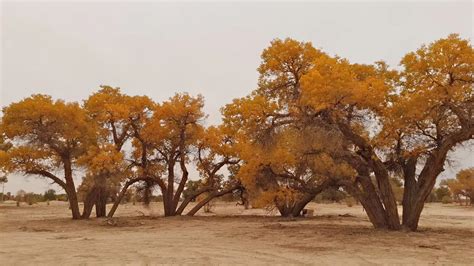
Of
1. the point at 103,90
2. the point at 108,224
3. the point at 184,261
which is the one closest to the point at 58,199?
the point at 103,90

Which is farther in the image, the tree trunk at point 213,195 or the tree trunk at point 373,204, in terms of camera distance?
the tree trunk at point 213,195

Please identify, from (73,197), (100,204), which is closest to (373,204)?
(73,197)

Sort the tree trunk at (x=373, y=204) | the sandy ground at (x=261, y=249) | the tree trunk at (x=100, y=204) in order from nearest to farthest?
the sandy ground at (x=261, y=249) → the tree trunk at (x=373, y=204) → the tree trunk at (x=100, y=204)

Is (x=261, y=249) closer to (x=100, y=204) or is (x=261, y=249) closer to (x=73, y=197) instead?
(x=73, y=197)

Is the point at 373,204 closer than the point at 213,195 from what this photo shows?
Yes

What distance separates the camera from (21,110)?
950 inches

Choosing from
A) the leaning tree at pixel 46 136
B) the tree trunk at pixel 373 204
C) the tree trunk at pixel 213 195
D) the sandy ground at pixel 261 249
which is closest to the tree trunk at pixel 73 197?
the leaning tree at pixel 46 136

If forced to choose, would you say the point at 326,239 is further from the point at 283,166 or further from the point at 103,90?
the point at 103,90

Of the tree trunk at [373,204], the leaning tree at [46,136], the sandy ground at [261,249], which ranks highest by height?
the leaning tree at [46,136]

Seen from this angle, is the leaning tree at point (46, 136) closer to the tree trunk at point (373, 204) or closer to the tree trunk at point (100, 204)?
the tree trunk at point (100, 204)

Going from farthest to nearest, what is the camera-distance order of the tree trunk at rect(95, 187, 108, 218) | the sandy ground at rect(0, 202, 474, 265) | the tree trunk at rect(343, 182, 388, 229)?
the tree trunk at rect(95, 187, 108, 218) → the tree trunk at rect(343, 182, 388, 229) → the sandy ground at rect(0, 202, 474, 265)

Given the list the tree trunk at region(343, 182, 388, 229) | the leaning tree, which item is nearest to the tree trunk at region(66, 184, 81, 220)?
the leaning tree

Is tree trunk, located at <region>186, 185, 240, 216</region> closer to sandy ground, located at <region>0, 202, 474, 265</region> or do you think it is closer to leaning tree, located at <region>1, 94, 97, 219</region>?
leaning tree, located at <region>1, 94, 97, 219</region>

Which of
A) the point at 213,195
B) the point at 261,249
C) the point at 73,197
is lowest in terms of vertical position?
the point at 261,249
